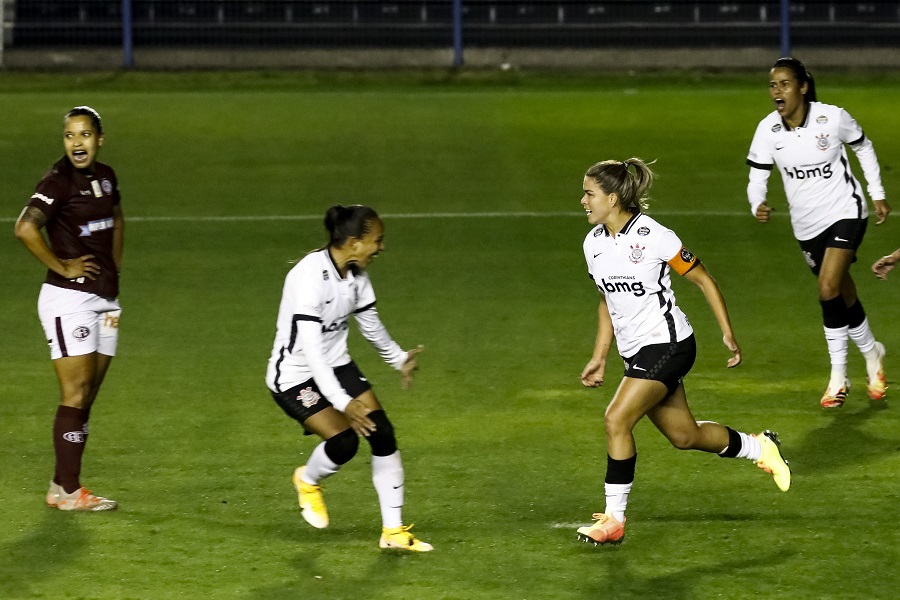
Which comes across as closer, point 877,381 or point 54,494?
point 54,494

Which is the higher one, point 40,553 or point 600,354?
point 600,354

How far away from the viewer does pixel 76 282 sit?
7379mm

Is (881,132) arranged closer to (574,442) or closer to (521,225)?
(521,225)

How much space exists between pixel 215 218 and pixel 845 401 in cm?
807

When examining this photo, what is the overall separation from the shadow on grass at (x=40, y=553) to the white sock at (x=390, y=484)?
147 cm

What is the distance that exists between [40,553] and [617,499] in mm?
2773

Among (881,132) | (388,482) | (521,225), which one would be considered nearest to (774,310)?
(521,225)

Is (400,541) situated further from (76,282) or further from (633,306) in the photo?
A: (76,282)

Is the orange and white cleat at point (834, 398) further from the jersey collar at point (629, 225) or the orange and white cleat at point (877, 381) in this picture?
the jersey collar at point (629, 225)

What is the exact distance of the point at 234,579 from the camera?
259 inches

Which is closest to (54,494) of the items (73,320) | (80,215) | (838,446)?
(73,320)

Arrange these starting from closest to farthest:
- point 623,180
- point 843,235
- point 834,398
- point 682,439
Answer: point 623,180 → point 682,439 → point 843,235 → point 834,398

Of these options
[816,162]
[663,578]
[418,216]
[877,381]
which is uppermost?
[816,162]

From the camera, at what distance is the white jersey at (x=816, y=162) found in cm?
919
